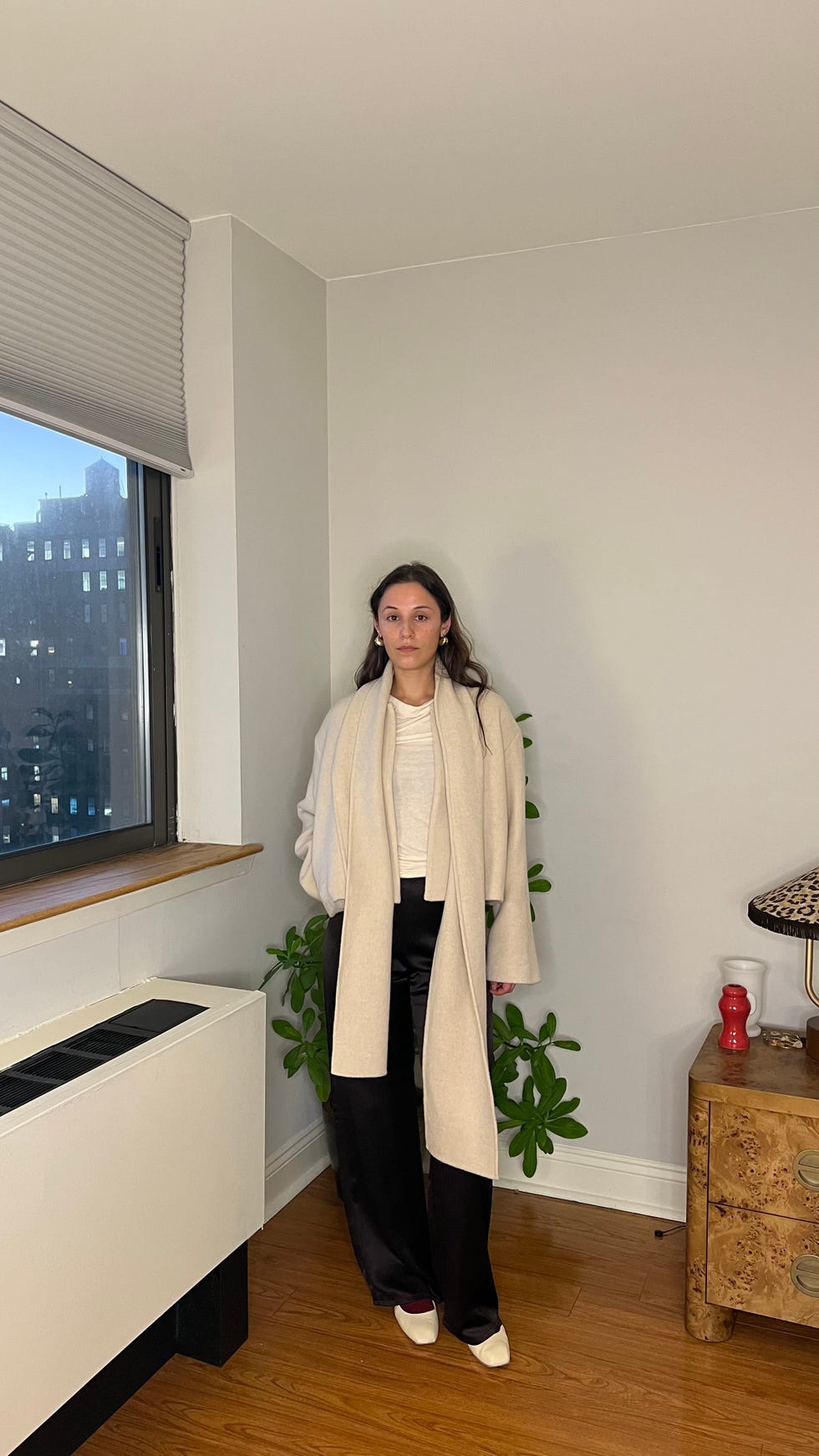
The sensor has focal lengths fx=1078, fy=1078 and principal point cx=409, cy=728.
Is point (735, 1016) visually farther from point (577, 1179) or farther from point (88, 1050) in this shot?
point (88, 1050)

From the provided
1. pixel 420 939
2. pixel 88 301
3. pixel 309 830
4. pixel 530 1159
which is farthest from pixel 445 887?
pixel 88 301

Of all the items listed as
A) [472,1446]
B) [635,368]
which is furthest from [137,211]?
[472,1446]

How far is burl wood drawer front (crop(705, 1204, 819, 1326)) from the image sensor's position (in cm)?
214

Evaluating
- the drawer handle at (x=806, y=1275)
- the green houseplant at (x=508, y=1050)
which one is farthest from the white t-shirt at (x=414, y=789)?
the drawer handle at (x=806, y=1275)

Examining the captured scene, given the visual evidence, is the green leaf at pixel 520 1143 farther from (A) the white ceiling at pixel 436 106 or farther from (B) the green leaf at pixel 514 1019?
(A) the white ceiling at pixel 436 106

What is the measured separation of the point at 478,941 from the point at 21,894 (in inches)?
35.4

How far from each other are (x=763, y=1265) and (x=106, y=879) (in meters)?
1.54

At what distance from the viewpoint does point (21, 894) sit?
2.04 metres

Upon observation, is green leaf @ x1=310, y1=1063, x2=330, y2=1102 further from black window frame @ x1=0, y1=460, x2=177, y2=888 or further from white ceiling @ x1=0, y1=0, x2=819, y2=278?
white ceiling @ x1=0, y1=0, x2=819, y2=278

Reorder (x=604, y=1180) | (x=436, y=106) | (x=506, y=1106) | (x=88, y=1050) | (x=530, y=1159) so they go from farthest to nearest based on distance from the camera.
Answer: (x=604, y=1180), (x=506, y=1106), (x=530, y=1159), (x=436, y=106), (x=88, y=1050)

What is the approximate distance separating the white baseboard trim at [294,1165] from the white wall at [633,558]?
0.71 meters

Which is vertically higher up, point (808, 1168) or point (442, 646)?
point (442, 646)

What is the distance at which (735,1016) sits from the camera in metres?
2.39

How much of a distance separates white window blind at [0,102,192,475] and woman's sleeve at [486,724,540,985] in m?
1.06
